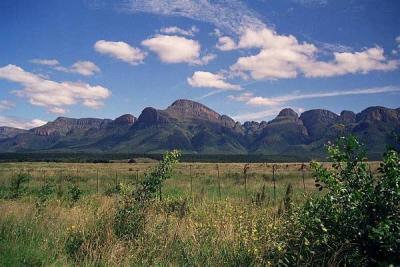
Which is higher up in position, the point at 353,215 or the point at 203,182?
the point at 353,215

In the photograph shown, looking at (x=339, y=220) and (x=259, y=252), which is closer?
(x=339, y=220)

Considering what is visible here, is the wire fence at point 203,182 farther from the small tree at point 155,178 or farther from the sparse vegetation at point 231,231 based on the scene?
the sparse vegetation at point 231,231

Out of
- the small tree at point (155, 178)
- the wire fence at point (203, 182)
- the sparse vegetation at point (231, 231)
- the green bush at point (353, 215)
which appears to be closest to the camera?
the green bush at point (353, 215)

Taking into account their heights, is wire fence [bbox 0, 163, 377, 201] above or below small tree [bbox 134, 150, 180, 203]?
below

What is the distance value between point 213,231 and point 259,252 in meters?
1.73

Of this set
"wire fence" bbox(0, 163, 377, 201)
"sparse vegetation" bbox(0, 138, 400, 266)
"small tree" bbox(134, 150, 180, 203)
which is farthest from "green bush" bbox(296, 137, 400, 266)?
"wire fence" bbox(0, 163, 377, 201)

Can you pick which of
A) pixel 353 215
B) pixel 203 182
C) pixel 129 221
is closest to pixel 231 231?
pixel 129 221

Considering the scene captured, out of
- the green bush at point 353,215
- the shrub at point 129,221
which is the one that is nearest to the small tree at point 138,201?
the shrub at point 129,221

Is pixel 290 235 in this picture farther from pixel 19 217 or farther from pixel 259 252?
pixel 19 217

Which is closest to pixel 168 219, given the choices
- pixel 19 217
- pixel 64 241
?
pixel 64 241

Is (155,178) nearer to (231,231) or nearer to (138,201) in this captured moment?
(138,201)

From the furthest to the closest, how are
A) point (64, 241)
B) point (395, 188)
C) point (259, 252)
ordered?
point (64, 241), point (259, 252), point (395, 188)

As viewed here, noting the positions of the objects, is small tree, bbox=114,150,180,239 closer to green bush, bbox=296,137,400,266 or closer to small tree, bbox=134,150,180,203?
small tree, bbox=134,150,180,203

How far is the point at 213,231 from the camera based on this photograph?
8.55m
